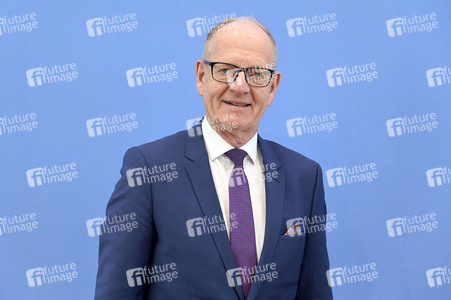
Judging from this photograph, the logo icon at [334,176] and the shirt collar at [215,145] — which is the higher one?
the shirt collar at [215,145]

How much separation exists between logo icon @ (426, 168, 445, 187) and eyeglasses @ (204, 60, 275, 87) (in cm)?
174

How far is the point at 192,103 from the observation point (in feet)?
8.93

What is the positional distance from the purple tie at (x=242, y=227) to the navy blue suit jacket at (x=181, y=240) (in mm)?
38

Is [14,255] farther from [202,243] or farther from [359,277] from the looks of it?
[359,277]

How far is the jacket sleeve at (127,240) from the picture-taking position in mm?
1453

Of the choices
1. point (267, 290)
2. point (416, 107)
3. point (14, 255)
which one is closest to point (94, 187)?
point (14, 255)

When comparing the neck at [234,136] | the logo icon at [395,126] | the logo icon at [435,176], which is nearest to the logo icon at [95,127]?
the neck at [234,136]

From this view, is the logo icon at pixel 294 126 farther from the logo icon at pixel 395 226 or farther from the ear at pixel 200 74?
the ear at pixel 200 74

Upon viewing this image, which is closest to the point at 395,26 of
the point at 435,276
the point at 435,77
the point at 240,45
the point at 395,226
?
the point at 435,77

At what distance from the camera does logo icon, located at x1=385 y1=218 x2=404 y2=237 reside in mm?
2865

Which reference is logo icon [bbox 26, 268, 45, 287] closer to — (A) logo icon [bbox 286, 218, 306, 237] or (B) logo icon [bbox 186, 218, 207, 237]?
(B) logo icon [bbox 186, 218, 207, 237]

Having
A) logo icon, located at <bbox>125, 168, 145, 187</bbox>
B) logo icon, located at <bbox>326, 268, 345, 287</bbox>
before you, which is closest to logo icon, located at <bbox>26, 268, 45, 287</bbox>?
logo icon, located at <bbox>125, 168, 145, 187</bbox>

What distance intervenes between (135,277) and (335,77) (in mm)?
1849

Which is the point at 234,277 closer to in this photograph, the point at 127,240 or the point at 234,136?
the point at 127,240
